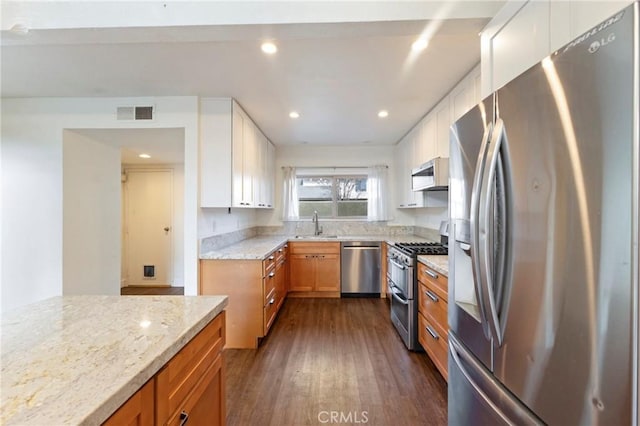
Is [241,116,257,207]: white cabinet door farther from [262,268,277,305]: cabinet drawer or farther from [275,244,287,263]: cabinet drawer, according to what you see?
[262,268,277,305]: cabinet drawer

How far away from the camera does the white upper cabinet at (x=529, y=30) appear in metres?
0.82

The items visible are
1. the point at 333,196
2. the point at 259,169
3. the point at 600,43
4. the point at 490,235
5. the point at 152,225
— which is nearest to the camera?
the point at 600,43

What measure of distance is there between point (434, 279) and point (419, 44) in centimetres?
167

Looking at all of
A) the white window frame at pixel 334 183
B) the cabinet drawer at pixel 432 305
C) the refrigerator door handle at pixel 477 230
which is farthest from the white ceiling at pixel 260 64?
the white window frame at pixel 334 183

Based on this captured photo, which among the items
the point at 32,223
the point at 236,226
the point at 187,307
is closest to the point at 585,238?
the point at 187,307

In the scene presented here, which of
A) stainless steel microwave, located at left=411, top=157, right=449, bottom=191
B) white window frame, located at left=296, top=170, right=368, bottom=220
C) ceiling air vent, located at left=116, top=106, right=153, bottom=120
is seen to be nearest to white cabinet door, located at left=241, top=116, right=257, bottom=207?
ceiling air vent, located at left=116, top=106, right=153, bottom=120

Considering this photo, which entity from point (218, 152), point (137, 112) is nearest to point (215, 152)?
point (218, 152)

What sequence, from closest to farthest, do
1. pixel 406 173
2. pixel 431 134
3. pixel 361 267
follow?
pixel 431 134 < pixel 406 173 < pixel 361 267

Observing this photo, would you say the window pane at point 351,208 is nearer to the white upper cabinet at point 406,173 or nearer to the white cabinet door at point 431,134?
the white upper cabinet at point 406,173

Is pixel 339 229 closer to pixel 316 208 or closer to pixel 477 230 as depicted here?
pixel 316 208

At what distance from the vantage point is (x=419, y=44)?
1836mm

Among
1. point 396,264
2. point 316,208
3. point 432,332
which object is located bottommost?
point 432,332

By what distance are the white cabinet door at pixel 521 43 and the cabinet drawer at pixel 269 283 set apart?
7.84 ft

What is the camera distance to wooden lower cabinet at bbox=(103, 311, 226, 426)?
733mm
